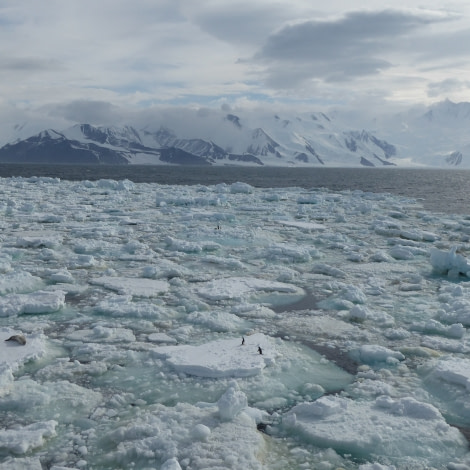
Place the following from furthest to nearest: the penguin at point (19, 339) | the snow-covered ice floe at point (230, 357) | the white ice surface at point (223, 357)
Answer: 1. the penguin at point (19, 339)
2. the white ice surface at point (223, 357)
3. the snow-covered ice floe at point (230, 357)

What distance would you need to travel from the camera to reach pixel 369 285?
11.1 metres

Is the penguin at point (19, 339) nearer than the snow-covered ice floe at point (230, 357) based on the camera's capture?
No

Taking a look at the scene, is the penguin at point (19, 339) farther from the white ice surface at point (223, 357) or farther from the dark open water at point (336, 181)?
the dark open water at point (336, 181)

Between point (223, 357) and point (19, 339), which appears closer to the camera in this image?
point (223, 357)

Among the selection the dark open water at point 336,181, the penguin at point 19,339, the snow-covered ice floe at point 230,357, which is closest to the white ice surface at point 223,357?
the snow-covered ice floe at point 230,357

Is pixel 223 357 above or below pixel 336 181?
below

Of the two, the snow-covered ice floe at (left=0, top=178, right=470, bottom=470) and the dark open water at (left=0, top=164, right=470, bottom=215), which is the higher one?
the dark open water at (left=0, top=164, right=470, bottom=215)

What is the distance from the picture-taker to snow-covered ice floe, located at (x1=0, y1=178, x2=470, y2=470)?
190 inches

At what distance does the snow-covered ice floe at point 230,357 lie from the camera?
4816 mm

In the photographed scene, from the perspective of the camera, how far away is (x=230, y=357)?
22.2 feet

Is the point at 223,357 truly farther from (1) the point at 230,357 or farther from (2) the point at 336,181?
(2) the point at 336,181

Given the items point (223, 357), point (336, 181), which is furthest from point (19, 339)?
point (336, 181)

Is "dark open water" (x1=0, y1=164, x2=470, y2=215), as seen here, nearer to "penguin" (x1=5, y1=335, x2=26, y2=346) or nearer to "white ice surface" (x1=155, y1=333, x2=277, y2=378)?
"white ice surface" (x1=155, y1=333, x2=277, y2=378)

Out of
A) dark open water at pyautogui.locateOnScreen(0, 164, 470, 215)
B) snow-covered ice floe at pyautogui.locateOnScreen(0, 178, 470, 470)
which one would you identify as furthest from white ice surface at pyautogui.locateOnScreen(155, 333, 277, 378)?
dark open water at pyautogui.locateOnScreen(0, 164, 470, 215)
